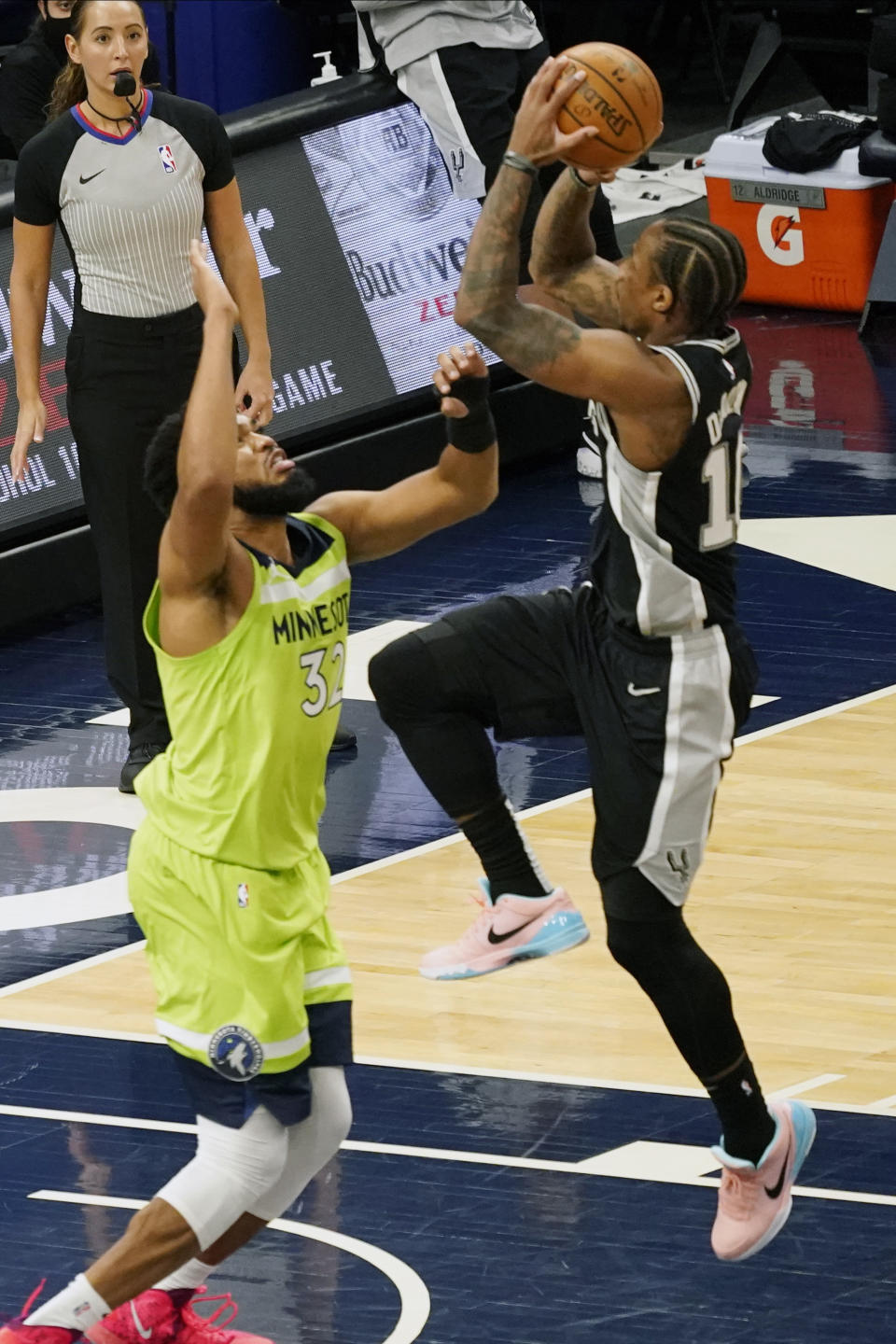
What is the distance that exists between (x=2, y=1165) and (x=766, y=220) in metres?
8.09

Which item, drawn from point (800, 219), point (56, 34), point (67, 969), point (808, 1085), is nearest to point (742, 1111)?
point (808, 1085)

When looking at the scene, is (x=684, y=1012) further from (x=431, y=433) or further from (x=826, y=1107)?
(x=431, y=433)

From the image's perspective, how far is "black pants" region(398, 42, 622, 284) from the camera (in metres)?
9.02

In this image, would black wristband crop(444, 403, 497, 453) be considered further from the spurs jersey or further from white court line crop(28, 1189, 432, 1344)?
white court line crop(28, 1189, 432, 1344)

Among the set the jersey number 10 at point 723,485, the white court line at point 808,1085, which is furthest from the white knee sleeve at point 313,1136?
the white court line at point 808,1085

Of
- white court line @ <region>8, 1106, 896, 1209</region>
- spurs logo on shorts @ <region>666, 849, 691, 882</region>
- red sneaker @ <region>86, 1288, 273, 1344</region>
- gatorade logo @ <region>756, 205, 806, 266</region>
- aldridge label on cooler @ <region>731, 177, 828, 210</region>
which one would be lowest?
gatorade logo @ <region>756, 205, 806, 266</region>

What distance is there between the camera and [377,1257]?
4.87 metres

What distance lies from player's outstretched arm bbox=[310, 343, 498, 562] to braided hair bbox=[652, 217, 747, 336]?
0.42 m

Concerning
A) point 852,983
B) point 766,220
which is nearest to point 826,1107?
point 852,983

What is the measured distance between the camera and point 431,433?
964cm

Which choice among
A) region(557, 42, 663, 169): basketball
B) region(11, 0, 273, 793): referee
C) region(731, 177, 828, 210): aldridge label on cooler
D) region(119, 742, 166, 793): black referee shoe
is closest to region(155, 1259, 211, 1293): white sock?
region(557, 42, 663, 169): basketball

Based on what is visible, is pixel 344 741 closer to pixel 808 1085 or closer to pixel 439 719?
pixel 808 1085

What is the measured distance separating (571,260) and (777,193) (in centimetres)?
752

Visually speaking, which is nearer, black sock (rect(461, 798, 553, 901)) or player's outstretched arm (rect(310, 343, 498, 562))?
player's outstretched arm (rect(310, 343, 498, 562))
